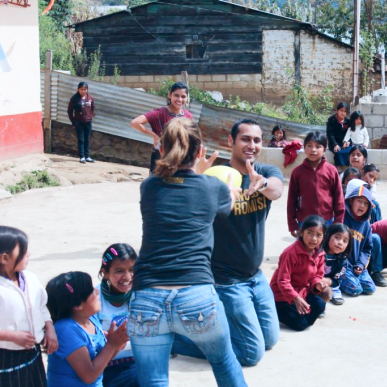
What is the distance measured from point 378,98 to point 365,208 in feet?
40.9

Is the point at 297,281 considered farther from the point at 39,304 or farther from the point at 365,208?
the point at 39,304

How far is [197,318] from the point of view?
3273 mm

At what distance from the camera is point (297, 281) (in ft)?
18.0

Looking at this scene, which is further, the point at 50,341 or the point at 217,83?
the point at 217,83

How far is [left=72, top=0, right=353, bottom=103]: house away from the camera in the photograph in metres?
24.0

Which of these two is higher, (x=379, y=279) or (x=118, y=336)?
(x=118, y=336)

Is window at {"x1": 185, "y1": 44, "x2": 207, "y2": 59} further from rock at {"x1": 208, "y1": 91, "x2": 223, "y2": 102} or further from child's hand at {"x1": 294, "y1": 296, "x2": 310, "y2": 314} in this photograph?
child's hand at {"x1": 294, "y1": 296, "x2": 310, "y2": 314}

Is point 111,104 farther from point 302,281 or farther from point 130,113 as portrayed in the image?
point 302,281

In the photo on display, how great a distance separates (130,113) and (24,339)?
1375 centimetres

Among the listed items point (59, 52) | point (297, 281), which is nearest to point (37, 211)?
point (297, 281)

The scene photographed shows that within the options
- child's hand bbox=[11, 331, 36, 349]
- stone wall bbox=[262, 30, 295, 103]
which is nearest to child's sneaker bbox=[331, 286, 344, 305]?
child's hand bbox=[11, 331, 36, 349]

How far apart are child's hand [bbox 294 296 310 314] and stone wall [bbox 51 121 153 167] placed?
38.5ft

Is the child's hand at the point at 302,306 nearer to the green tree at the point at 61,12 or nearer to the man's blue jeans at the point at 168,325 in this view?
the man's blue jeans at the point at 168,325

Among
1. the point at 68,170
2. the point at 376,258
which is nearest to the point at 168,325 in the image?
the point at 376,258
